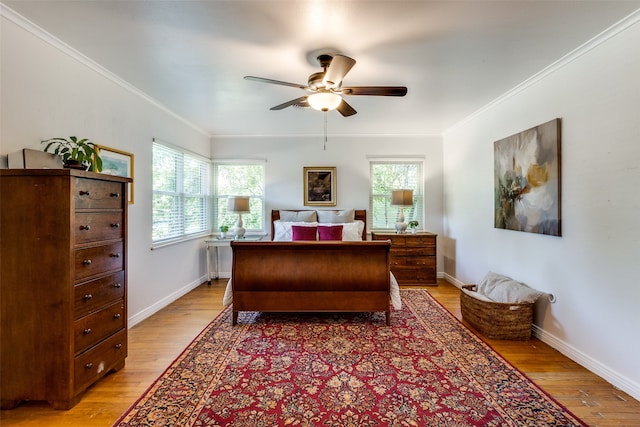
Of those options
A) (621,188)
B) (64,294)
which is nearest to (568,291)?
(621,188)

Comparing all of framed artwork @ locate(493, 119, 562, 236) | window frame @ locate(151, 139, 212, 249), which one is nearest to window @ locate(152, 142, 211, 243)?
window frame @ locate(151, 139, 212, 249)

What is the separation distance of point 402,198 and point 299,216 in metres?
1.73

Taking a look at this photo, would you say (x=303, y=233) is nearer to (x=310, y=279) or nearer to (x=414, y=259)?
(x=310, y=279)

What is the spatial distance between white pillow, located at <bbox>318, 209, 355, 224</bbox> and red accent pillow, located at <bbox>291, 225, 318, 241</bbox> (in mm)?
650

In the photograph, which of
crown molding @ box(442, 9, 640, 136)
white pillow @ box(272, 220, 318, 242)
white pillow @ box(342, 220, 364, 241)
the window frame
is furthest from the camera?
white pillow @ box(272, 220, 318, 242)

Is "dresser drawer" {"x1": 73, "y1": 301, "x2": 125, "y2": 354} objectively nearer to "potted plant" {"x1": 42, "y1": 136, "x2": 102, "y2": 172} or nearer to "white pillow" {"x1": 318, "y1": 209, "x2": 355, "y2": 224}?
"potted plant" {"x1": 42, "y1": 136, "x2": 102, "y2": 172}

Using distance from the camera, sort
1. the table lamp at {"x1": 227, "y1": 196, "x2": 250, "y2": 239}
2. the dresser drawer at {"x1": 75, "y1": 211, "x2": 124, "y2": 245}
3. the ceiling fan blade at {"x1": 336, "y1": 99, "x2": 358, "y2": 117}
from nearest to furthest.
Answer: the dresser drawer at {"x1": 75, "y1": 211, "x2": 124, "y2": 245} < the ceiling fan blade at {"x1": 336, "y1": 99, "x2": 358, "y2": 117} < the table lamp at {"x1": 227, "y1": 196, "x2": 250, "y2": 239}

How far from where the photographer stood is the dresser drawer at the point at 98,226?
1805 mm

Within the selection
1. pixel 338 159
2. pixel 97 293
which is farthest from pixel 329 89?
pixel 338 159

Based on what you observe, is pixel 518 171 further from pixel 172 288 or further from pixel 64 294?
pixel 172 288

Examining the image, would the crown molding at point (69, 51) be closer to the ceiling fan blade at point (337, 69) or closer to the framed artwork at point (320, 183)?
the ceiling fan blade at point (337, 69)

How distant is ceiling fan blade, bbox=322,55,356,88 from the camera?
6.60 feet

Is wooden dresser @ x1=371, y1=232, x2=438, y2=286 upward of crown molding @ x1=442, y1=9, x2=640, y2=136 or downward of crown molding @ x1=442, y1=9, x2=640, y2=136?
downward

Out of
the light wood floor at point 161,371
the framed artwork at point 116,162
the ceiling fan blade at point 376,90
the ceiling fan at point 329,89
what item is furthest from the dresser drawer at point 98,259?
the ceiling fan blade at point 376,90
